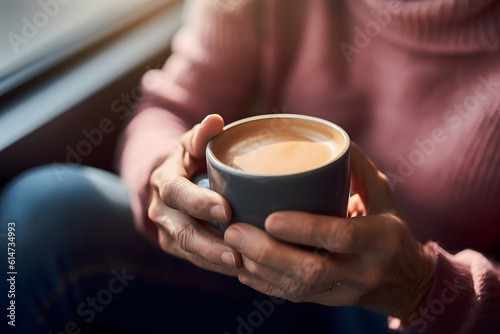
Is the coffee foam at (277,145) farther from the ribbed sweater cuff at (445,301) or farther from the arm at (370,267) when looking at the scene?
the ribbed sweater cuff at (445,301)

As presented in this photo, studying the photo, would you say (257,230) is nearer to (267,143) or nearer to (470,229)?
(267,143)

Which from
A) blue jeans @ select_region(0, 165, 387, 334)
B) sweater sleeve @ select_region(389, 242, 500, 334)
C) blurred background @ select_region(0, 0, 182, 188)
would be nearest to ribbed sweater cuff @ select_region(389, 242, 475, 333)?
sweater sleeve @ select_region(389, 242, 500, 334)

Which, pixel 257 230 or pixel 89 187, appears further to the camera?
pixel 89 187

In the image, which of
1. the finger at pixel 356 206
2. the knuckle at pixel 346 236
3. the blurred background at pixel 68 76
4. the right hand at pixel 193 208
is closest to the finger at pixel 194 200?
the right hand at pixel 193 208

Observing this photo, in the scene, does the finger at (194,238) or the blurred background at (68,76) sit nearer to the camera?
the finger at (194,238)

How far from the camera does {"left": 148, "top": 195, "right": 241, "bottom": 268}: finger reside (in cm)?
51

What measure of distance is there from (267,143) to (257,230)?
0.13 metres

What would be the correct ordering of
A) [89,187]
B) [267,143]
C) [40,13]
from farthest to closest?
[40,13], [89,187], [267,143]

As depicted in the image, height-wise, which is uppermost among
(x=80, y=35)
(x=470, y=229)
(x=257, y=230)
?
(x=80, y=35)

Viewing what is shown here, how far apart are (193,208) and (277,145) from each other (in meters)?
0.13

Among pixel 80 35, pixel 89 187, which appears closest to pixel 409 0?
pixel 89 187

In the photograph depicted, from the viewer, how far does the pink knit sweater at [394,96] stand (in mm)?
685

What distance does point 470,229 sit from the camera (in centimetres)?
74

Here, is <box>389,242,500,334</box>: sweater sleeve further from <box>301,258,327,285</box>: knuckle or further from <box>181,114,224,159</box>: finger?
<box>181,114,224,159</box>: finger
